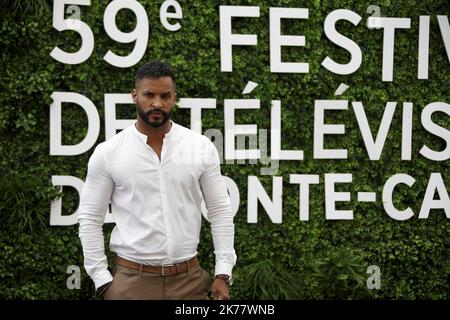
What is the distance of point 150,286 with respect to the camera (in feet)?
10.2

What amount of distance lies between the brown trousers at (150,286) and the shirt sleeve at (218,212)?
16 centimetres

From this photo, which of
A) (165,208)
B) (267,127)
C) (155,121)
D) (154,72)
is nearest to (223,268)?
(165,208)

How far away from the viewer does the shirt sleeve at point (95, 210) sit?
10.1 feet

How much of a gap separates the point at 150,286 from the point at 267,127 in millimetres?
2623

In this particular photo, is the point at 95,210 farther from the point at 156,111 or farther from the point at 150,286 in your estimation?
the point at 156,111

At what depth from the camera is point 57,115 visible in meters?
5.18

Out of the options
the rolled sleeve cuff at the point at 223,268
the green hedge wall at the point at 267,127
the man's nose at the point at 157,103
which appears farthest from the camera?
the green hedge wall at the point at 267,127

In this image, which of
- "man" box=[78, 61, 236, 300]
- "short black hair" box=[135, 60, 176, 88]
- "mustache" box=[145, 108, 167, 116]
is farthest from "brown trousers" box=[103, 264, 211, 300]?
"short black hair" box=[135, 60, 176, 88]

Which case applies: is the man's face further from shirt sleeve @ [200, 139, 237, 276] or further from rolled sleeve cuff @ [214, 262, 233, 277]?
rolled sleeve cuff @ [214, 262, 233, 277]

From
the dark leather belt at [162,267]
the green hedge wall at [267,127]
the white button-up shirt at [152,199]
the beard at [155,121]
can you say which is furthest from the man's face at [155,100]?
the green hedge wall at [267,127]

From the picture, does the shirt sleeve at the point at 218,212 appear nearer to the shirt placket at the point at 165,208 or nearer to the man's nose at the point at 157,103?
the shirt placket at the point at 165,208

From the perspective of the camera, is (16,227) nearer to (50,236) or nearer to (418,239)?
(50,236)

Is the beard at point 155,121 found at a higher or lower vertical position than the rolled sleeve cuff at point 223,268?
higher
